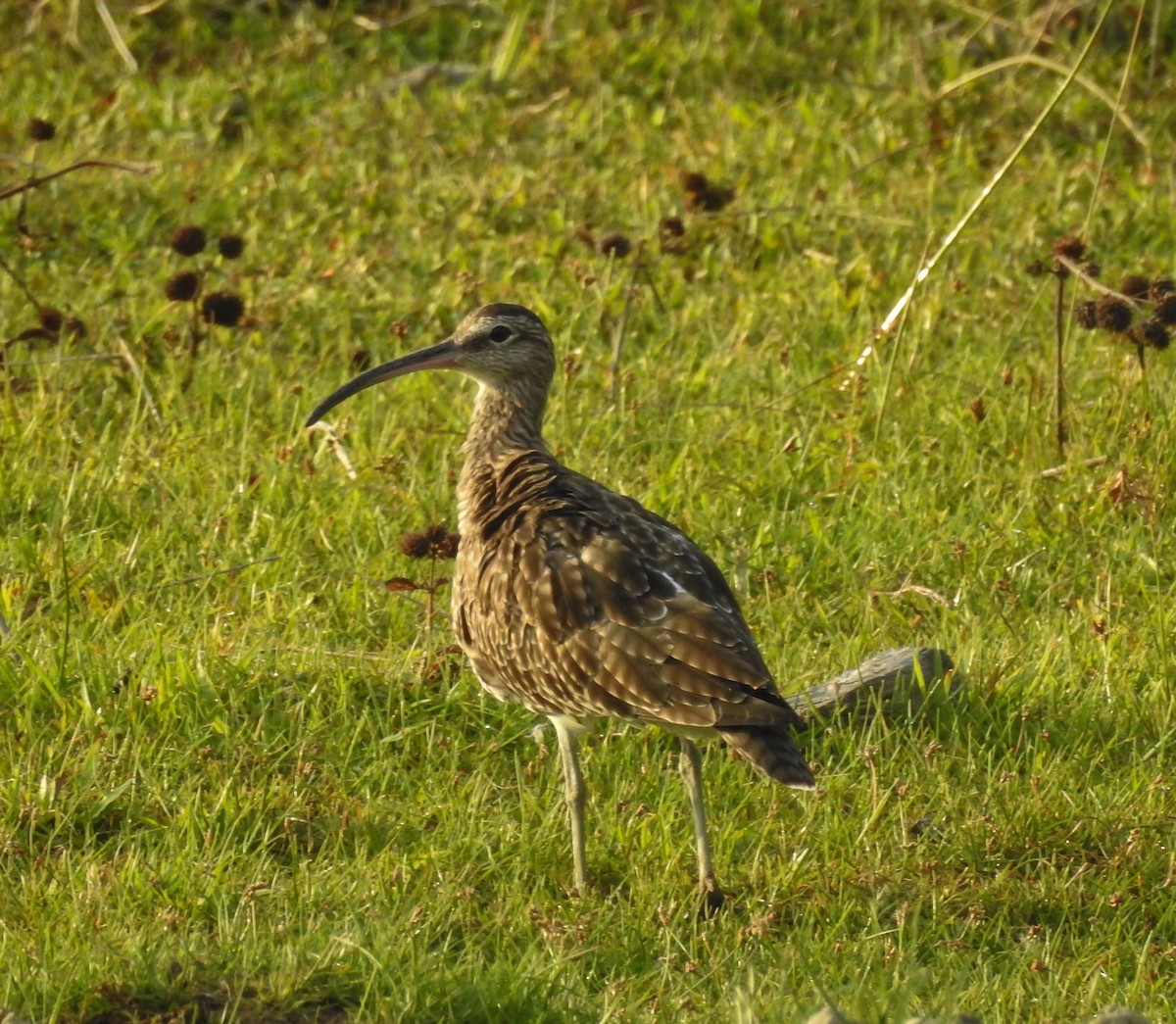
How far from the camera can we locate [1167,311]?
23.2ft

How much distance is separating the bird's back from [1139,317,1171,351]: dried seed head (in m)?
2.40

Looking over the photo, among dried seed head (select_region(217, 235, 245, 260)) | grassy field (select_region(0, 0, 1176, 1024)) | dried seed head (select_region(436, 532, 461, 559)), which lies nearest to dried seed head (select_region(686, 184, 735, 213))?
grassy field (select_region(0, 0, 1176, 1024))

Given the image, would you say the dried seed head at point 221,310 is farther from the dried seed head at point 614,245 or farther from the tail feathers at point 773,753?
the tail feathers at point 773,753

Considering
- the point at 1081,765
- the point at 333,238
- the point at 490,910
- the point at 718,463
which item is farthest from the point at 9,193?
the point at 1081,765

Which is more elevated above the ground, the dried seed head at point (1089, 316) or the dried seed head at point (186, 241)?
the dried seed head at point (1089, 316)

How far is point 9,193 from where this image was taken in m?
7.55

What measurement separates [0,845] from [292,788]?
2.55ft

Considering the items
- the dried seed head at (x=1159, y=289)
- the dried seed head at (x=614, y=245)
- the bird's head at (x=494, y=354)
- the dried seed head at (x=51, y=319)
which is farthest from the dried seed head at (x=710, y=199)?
the dried seed head at (x=51, y=319)

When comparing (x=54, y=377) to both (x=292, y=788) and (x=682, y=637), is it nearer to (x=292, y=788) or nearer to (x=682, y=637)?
(x=292, y=788)

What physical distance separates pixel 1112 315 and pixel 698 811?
296cm

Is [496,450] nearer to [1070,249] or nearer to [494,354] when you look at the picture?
[494,354]

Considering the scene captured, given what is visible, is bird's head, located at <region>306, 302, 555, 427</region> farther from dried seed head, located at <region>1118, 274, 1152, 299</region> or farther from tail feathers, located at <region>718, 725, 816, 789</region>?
dried seed head, located at <region>1118, 274, 1152, 299</region>

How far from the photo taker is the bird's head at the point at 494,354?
6410 millimetres

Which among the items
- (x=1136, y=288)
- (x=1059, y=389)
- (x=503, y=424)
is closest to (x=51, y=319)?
(x=503, y=424)
